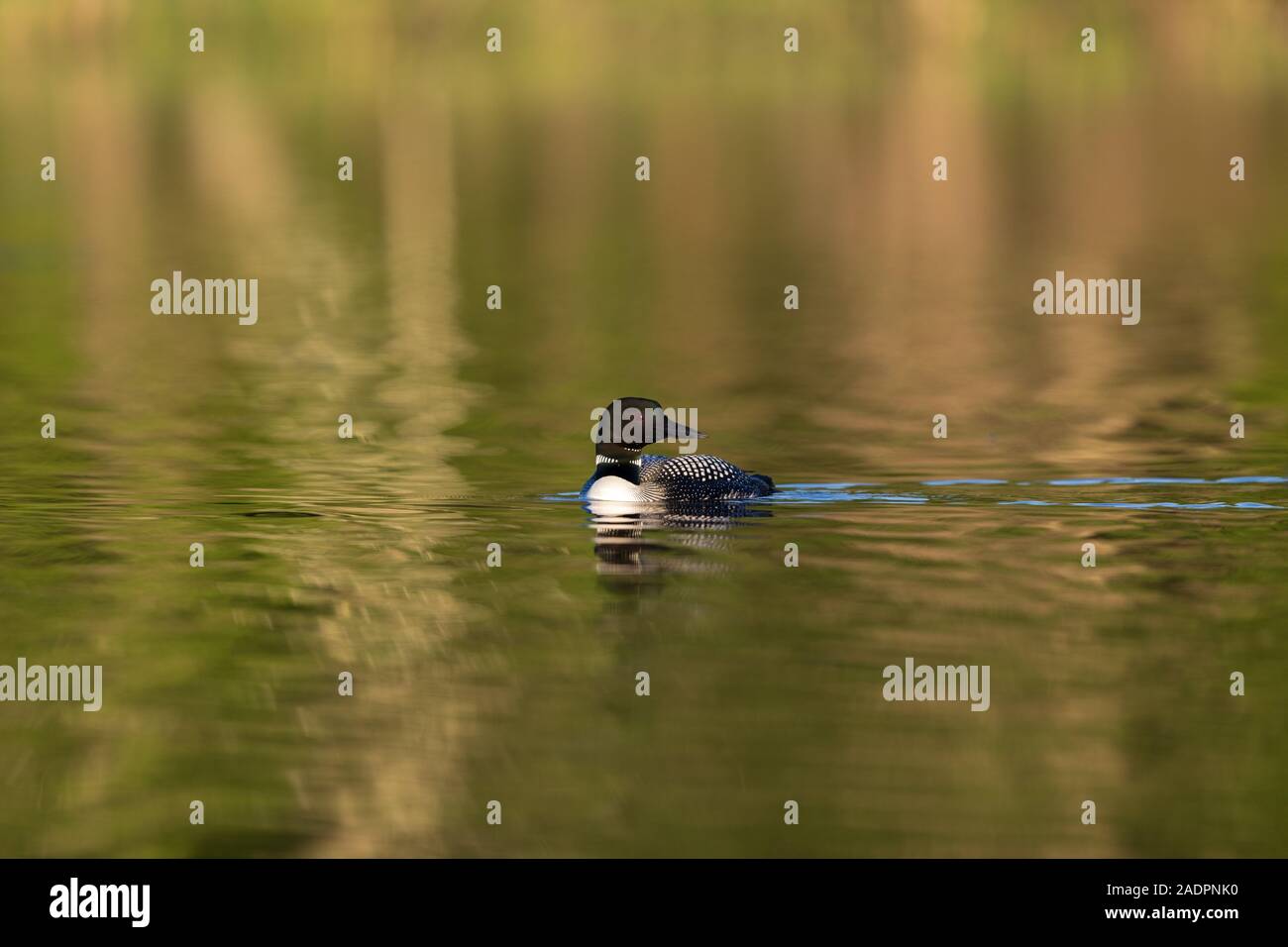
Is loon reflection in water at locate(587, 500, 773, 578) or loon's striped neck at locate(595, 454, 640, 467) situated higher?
loon's striped neck at locate(595, 454, 640, 467)

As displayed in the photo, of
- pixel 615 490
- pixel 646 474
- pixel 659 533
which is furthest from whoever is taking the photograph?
pixel 646 474

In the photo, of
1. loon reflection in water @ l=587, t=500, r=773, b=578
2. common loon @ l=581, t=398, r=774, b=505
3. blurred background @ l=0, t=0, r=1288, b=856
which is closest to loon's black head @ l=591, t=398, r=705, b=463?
common loon @ l=581, t=398, r=774, b=505

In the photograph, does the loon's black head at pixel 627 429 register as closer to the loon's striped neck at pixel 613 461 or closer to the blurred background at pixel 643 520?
the loon's striped neck at pixel 613 461

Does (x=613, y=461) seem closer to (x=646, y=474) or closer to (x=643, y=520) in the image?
(x=646, y=474)

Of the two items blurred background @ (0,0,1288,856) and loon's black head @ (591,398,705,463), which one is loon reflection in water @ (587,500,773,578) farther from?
loon's black head @ (591,398,705,463)

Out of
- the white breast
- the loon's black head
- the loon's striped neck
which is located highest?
the loon's black head

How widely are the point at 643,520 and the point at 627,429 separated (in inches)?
26.9

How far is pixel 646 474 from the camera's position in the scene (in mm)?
16016

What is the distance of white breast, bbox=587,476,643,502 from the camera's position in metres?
15.7

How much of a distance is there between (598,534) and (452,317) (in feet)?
45.8

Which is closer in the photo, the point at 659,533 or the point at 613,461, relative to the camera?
the point at 659,533

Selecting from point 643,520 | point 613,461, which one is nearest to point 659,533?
point 643,520

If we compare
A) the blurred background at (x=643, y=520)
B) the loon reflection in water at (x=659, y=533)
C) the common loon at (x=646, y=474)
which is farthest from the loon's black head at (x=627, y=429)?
the blurred background at (x=643, y=520)

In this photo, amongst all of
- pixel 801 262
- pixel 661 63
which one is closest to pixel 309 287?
pixel 801 262
